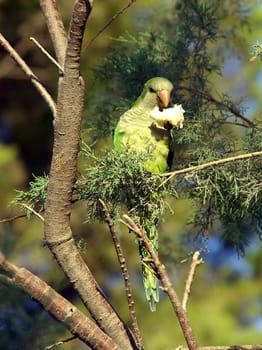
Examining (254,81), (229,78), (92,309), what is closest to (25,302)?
(92,309)

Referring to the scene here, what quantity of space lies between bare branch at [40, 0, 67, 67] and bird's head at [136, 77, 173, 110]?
381 mm

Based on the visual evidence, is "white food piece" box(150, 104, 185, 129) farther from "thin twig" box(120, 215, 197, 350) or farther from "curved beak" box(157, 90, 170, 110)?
"thin twig" box(120, 215, 197, 350)

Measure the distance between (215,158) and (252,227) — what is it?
24cm

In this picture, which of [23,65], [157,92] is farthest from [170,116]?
[23,65]

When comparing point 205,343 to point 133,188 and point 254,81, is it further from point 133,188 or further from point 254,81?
point 133,188

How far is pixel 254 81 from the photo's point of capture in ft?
18.6

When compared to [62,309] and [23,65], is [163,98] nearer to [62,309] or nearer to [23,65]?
[23,65]

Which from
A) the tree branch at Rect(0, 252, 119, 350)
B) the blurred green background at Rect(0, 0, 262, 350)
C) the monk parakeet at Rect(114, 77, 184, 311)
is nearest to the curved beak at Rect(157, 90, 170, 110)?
the monk parakeet at Rect(114, 77, 184, 311)

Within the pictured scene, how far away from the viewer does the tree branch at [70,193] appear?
46.7 inches

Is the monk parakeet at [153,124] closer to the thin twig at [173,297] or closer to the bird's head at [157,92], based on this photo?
the bird's head at [157,92]

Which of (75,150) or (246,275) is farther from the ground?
(246,275)

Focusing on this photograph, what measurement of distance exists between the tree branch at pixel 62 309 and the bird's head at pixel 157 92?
0.59 m

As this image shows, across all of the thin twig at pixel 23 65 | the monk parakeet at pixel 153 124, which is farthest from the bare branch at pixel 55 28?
the monk parakeet at pixel 153 124

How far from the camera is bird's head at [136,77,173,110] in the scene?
1.67 metres
